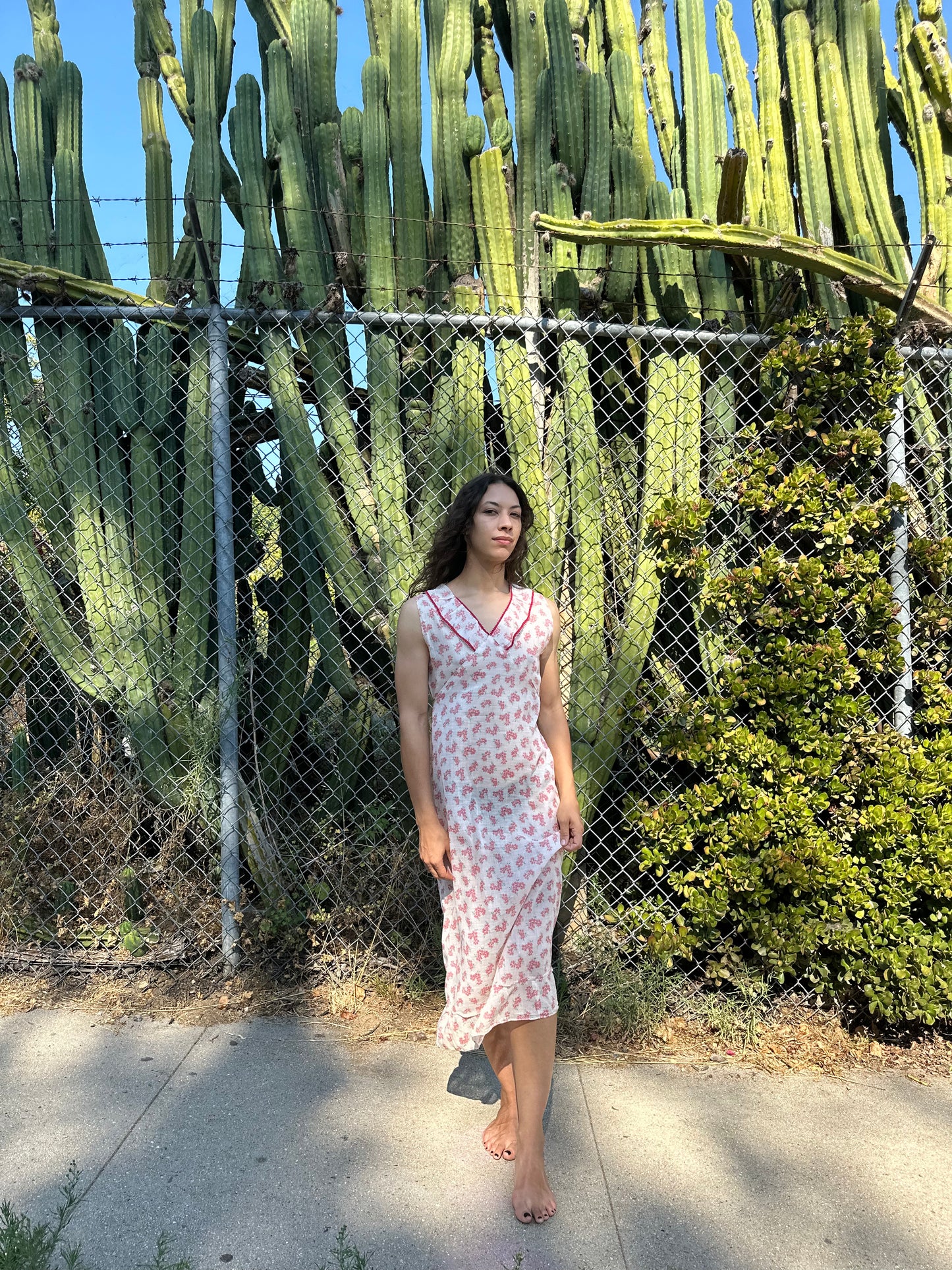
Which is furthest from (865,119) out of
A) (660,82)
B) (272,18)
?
(272,18)

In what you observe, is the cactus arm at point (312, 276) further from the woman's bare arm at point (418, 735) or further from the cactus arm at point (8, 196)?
the woman's bare arm at point (418, 735)

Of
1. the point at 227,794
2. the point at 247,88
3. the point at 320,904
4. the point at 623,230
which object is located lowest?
the point at 320,904

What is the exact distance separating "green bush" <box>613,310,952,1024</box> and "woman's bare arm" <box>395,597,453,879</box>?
1.26 m

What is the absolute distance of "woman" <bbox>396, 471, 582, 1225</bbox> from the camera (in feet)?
7.81

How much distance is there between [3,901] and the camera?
→ 3.62 meters

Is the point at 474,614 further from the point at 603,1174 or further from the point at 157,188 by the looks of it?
the point at 157,188

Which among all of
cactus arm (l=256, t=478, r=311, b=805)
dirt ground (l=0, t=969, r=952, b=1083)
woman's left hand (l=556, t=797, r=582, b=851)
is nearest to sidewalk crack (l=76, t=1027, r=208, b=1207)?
dirt ground (l=0, t=969, r=952, b=1083)

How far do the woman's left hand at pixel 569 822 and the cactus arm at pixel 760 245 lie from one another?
213 centimetres

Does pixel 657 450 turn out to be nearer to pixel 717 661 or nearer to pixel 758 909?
pixel 717 661

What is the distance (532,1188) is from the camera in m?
2.31

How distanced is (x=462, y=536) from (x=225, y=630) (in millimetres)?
1336

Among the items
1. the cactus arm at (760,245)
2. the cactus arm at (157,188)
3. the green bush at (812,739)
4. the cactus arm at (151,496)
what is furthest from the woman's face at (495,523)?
the cactus arm at (157,188)

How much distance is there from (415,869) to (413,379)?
2.01 metres

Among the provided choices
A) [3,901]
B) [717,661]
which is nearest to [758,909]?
[717,661]
